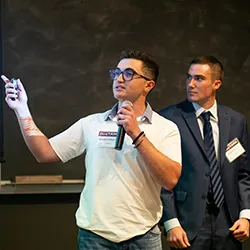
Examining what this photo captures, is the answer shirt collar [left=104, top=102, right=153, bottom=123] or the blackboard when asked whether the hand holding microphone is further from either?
the blackboard

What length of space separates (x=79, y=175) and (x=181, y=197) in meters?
1.29

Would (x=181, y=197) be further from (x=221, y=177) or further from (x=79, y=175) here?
(x=79, y=175)

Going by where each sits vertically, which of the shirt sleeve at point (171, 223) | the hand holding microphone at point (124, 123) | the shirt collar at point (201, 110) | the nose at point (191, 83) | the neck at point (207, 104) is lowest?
the shirt sleeve at point (171, 223)

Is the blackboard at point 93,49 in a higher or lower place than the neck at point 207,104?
higher

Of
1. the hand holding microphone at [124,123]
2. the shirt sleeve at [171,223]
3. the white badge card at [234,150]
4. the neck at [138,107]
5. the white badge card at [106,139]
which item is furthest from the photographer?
the white badge card at [234,150]

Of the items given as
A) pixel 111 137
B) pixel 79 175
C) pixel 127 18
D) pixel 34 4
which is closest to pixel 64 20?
pixel 34 4

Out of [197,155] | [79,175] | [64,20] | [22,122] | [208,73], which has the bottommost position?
[79,175]

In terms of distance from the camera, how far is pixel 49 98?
3.26 meters

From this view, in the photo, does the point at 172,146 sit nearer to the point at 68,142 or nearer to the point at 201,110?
the point at 68,142

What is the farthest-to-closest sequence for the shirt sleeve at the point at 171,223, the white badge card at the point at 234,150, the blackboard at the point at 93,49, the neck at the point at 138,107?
the blackboard at the point at 93,49, the white badge card at the point at 234,150, the shirt sleeve at the point at 171,223, the neck at the point at 138,107

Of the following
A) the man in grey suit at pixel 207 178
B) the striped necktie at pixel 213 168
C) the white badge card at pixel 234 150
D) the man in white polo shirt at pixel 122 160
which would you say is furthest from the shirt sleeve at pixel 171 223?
the white badge card at pixel 234 150

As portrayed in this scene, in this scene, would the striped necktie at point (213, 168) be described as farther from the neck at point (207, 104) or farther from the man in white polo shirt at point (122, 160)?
the man in white polo shirt at point (122, 160)

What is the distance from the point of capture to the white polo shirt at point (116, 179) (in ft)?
5.67

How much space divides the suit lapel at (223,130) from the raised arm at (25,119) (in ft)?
3.09
